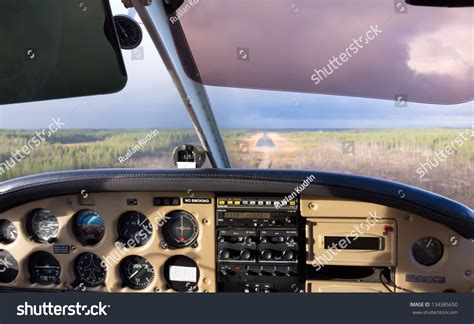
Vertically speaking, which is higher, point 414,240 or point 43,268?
point 414,240

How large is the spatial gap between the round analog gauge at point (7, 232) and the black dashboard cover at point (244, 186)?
131mm

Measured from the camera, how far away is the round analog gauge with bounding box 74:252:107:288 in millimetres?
2746

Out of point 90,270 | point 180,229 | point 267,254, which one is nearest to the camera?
point 267,254

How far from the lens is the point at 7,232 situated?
2.80 m

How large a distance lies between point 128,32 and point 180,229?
3.87 ft

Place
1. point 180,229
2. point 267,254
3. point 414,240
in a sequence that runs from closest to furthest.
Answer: point 414,240, point 267,254, point 180,229

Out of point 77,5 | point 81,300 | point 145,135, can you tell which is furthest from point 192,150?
point 81,300

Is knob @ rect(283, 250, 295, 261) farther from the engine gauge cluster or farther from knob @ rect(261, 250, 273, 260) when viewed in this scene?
the engine gauge cluster

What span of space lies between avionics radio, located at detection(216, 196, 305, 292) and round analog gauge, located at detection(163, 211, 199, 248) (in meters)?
0.17

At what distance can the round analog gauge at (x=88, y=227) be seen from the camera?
2736 millimetres

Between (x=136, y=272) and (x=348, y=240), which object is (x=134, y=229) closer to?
(x=136, y=272)

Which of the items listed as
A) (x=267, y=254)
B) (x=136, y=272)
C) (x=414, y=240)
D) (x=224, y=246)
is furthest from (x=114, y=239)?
(x=414, y=240)

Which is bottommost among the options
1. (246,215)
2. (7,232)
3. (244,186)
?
(7,232)

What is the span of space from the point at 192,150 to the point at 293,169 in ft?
2.24
